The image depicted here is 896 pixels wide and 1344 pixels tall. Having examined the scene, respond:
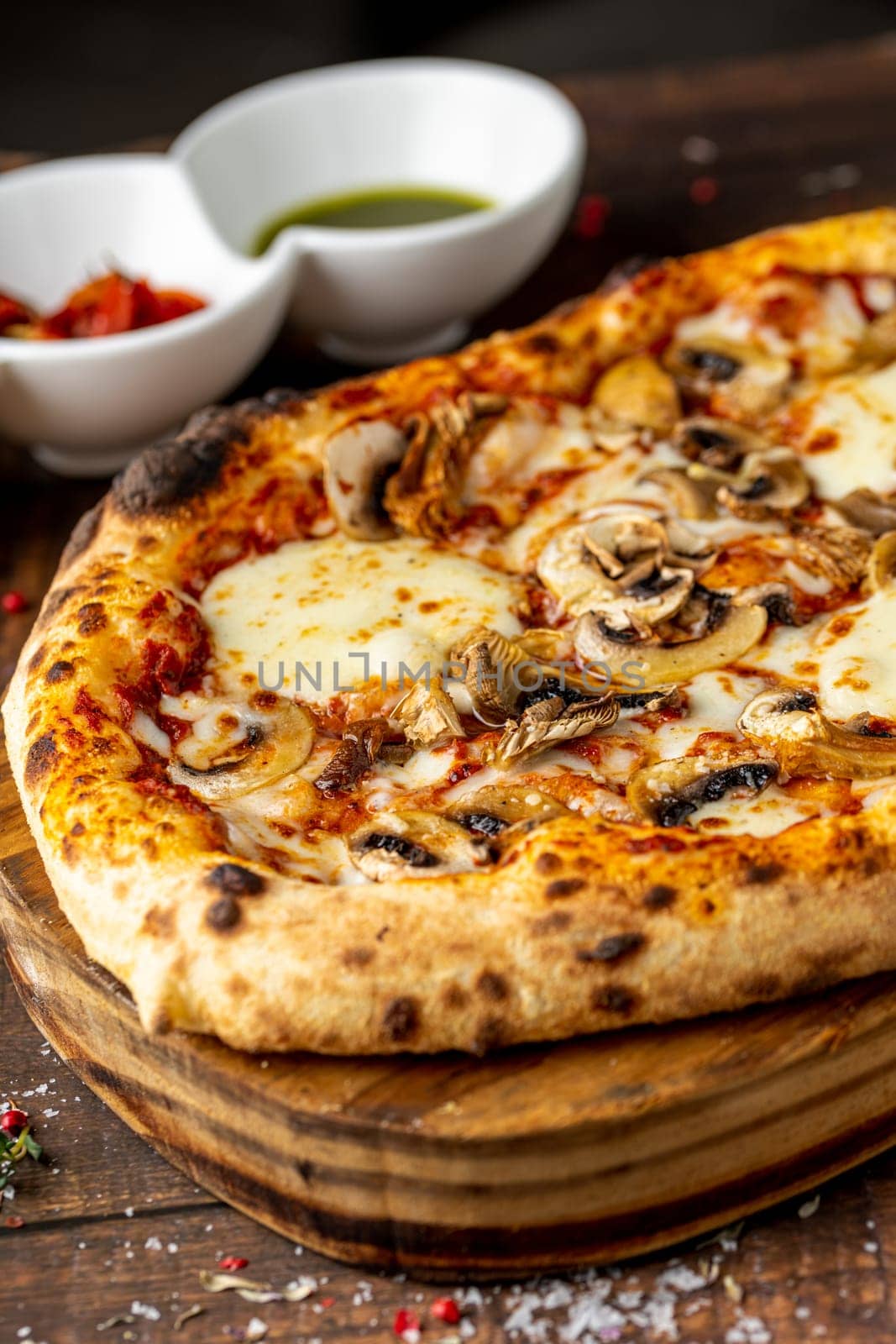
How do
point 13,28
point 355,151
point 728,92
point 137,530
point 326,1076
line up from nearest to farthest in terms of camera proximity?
point 326,1076
point 137,530
point 355,151
point 728,92
point 13,28

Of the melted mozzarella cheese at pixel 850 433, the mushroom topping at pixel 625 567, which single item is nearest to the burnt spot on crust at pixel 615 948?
the mushroom topping at pixel 625 567

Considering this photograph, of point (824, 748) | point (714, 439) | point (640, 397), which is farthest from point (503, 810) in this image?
point (640, 397)

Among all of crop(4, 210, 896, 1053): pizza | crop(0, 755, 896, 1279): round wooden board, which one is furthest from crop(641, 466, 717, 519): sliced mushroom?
crop(0, 755, 896, 1279): round wooden board

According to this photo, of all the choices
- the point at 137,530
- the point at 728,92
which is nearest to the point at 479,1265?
the point at 137,530

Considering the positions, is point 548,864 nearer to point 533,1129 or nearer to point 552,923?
point 552,923

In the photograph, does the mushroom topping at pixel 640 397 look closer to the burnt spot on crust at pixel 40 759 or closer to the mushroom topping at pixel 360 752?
the mushroom topping at pixel 360 752

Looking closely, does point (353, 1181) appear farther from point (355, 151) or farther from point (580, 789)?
point (355, 151)
